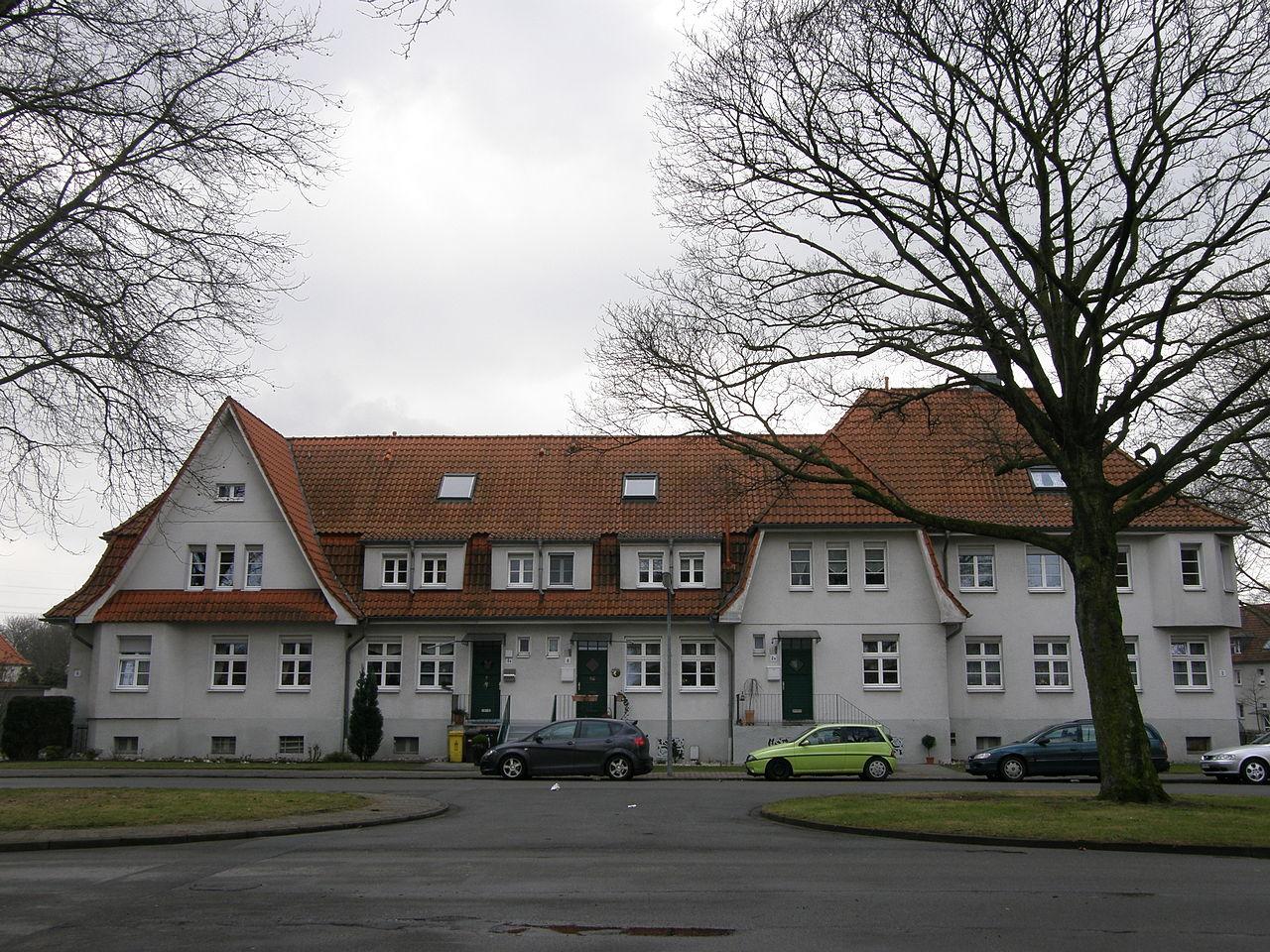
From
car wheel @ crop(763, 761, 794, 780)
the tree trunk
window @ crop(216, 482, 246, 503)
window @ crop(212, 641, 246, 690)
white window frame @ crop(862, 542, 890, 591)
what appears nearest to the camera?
the tree trunk

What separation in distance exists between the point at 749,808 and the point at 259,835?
27.2 ft

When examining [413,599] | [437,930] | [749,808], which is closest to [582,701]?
[413,599]

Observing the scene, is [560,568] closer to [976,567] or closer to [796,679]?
[796,679]

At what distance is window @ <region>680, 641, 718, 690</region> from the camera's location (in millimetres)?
34719

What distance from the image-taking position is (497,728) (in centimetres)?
3316

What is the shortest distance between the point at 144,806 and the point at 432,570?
62.2 feet

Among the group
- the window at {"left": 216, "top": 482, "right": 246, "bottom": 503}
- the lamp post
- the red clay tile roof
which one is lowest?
the lamp post

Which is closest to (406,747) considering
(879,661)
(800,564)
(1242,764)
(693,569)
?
(693,569)

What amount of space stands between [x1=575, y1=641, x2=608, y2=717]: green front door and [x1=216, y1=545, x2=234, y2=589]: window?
10.8m

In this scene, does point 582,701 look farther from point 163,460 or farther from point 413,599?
point 163,460

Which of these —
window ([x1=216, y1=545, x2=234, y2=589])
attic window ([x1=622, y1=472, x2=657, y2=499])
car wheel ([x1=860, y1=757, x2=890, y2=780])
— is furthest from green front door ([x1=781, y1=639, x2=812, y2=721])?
window ([x1=216, y1=545, x2=234, y2=589])

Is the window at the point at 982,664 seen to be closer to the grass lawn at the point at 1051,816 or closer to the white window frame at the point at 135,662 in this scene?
the grass lawn at the point at 1051,816

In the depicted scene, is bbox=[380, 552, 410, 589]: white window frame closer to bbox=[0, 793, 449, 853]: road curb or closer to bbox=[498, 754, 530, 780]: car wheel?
bbox=[498, 754, 530, 780]: car wheel

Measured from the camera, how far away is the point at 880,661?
3419 centimetres
